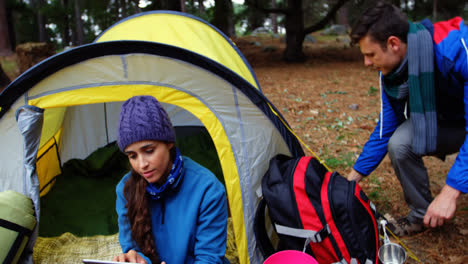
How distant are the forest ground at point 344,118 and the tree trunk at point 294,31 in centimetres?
30

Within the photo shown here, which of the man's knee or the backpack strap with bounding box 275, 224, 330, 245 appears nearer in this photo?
the backpack strap with bounding box 275, 224, 330, 245

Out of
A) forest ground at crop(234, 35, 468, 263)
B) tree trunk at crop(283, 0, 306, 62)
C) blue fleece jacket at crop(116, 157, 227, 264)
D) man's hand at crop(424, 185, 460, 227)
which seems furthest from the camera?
tree trunk at crop(283, 0, 306, 62)

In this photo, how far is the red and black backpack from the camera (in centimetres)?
169

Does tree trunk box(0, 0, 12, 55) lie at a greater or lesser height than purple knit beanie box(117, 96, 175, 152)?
greater

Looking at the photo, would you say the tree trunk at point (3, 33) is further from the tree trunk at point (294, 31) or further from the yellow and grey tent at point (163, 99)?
the yellow and grey tent at point (163, 99)

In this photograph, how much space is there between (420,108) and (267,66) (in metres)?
6.53

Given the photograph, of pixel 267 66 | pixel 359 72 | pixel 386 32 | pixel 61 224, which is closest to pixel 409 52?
pixel 386 32

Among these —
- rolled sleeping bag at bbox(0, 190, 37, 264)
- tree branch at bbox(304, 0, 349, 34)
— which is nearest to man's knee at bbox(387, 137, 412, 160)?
rolled sleeping bag at bbox(0, 190, 37, 264)

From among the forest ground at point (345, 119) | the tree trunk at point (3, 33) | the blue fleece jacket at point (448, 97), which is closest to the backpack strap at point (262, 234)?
the blue fleece jacket at point (448, 97)

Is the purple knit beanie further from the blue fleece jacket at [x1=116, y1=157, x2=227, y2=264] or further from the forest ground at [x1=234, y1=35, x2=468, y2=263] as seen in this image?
the forest ground at [x1=234, y1=35, x2=468, y2=263]

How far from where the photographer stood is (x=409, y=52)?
6.06 feet

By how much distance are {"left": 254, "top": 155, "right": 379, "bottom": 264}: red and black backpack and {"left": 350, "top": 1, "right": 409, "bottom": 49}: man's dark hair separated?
75 centimetres

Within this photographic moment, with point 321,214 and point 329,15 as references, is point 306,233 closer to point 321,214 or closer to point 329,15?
point 321,214

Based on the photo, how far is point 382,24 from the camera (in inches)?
71.3
